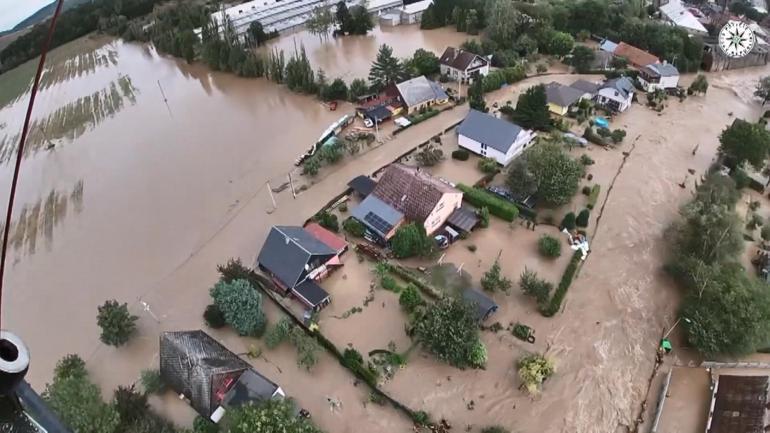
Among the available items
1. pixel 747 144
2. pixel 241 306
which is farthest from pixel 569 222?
pixel 241 306

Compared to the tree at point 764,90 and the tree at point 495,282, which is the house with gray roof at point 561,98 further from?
the tree at point 495,282

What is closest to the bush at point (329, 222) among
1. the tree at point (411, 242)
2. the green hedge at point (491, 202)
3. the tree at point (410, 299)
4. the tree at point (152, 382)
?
the tree at point (411, 242)

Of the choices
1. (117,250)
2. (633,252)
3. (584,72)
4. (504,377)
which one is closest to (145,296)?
(117,250)

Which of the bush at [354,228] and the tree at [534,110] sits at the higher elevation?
the tree at [534,110]

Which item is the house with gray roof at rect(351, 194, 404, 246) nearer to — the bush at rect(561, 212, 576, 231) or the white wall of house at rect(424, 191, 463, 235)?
the white wall of house at rect(424, 191, 463, 235)

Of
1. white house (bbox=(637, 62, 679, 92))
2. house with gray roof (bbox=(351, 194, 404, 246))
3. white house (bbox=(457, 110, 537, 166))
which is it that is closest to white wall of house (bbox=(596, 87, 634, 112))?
white house (bbox=(637, 62, 679, 92))
